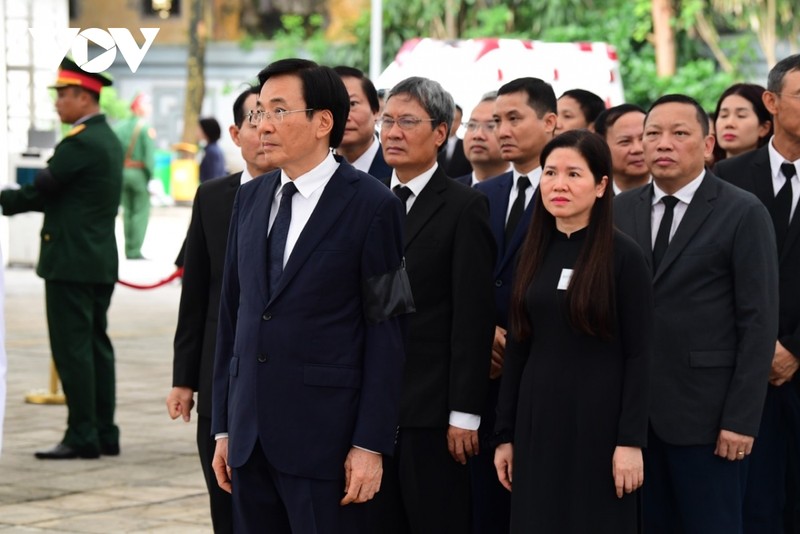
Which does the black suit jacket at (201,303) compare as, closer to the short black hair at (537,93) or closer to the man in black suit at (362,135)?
the man in black suit at (362,135)

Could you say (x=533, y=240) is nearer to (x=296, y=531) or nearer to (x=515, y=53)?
(x=296, y=531)

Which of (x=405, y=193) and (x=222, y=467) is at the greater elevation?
(x=405, y=193)

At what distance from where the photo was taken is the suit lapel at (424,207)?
5625mm

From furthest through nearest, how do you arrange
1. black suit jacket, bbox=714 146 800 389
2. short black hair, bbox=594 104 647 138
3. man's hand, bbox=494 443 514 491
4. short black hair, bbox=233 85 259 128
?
short black hair, bbox=594 104 647 138 < short black hair, bbox=233 85 259 128 < black suit jacket, bbox=714 146 800 389 < man's hand, bbox=494 443 514 491

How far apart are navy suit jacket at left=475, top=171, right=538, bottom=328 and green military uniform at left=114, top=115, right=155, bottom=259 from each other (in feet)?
47.3

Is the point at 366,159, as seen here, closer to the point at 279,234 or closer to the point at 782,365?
the point at 782,365

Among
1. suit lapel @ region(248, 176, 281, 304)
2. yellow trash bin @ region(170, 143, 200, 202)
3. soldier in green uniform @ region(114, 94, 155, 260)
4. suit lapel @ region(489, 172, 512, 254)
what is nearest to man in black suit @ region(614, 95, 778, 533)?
suit lapel @ region(489, 172, 512, 254)

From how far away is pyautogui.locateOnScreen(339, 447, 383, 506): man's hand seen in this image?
14.5 feet

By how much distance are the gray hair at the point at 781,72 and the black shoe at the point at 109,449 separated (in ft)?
14.8

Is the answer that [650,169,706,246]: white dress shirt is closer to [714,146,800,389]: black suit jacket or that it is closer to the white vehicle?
[714,146,800,389]: black suit jacket

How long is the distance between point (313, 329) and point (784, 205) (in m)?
2.65

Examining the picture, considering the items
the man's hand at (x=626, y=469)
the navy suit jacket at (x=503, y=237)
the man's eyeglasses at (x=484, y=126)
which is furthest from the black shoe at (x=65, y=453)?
the man's hand at (x=626, y=469)

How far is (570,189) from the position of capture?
5090 mm

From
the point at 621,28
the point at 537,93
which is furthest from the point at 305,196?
the point at 621,28
